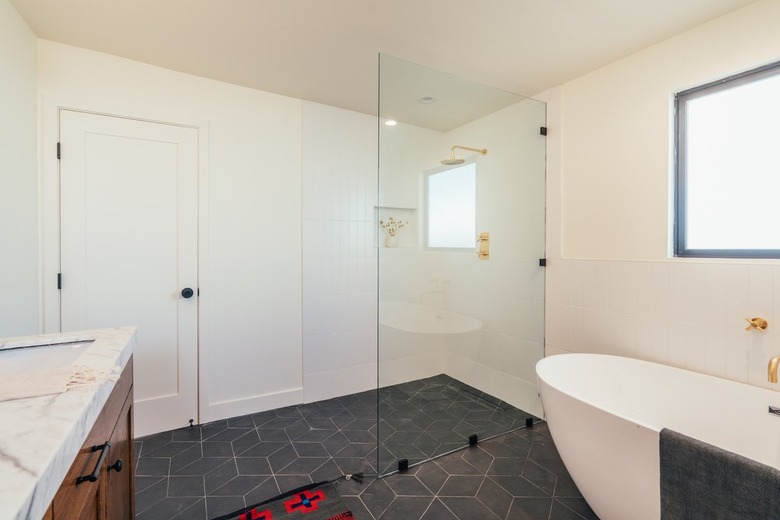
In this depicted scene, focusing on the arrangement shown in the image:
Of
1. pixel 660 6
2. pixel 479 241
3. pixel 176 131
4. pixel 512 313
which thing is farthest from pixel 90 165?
pixel 660 6

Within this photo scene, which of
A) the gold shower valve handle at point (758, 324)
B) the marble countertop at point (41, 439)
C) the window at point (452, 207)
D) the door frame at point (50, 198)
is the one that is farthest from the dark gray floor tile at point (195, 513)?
the gold shower valve handle at point (758, 324)

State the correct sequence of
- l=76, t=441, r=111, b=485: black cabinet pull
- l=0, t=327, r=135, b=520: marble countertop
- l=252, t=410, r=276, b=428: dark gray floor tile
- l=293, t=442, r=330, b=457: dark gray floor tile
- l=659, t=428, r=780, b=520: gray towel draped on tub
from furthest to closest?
1. l=252, t=410, r=276, b=428: dark gray floor tile
2. l=293, t=442, r=330, b=457: dark gray floor tile
3. l=659, t=428, r=780, b=520: gray towel draped on tub
4. l=76, t=441, r=111, b=485: black cabinet pull
5. l=0, t=327, r=135, b=520: marble countertop

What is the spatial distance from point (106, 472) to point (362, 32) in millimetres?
2226

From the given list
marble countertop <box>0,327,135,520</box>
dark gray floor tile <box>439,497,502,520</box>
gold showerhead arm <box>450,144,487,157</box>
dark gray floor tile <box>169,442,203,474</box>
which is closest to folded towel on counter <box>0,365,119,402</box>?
marble countertop <box>0,327,135,520</box>

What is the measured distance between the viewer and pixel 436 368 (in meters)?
2.60

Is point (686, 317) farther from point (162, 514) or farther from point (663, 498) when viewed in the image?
point (162, 514)

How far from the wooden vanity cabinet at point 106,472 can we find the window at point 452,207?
6.03 feet

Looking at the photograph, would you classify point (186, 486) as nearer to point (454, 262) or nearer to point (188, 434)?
point (188, 434)

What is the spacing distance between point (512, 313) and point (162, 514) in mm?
2425

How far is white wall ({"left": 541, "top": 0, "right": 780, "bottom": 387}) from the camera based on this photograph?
71.3 inches

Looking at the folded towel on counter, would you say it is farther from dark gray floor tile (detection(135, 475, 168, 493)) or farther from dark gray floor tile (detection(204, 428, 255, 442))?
dark gray floor tile (detection(204, 428, 255, 442))

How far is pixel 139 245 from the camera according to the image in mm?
2432

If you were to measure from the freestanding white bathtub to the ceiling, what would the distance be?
1864mm

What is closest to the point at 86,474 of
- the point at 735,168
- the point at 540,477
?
the point at 540,477
